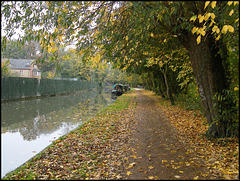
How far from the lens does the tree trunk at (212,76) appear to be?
559 centimetres

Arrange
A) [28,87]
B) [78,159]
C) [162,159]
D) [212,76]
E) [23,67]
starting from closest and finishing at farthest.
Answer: [162,159], [78,159], [212,76], [28,87], [23,67]

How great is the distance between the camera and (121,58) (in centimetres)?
736

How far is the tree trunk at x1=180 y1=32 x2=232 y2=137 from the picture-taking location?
5.59 meters

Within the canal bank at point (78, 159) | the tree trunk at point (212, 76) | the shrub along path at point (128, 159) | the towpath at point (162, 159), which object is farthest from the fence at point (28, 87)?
the tree trunk at point (212, 76)

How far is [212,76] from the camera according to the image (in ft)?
18.4

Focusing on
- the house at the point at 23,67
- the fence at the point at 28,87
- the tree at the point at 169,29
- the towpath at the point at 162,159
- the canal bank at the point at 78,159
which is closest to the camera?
the towpath at the point at 162,159

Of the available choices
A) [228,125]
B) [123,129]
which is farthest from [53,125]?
[228,125]

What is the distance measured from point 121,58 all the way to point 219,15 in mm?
3509

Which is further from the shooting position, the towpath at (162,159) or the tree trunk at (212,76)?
the tree trunk at (212,76)

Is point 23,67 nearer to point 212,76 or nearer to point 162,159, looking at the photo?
point 212,76

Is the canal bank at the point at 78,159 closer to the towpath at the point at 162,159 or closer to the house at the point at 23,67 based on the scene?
the towpath at the point at 162,159

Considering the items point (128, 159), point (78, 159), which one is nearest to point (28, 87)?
point (78, 159)

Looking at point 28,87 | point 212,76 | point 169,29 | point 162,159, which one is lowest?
point 162,159

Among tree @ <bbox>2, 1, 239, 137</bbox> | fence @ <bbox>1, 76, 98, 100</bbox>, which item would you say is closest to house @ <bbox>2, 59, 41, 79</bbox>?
fence @ <bbox>1, 76, 98, 100</bbox>
